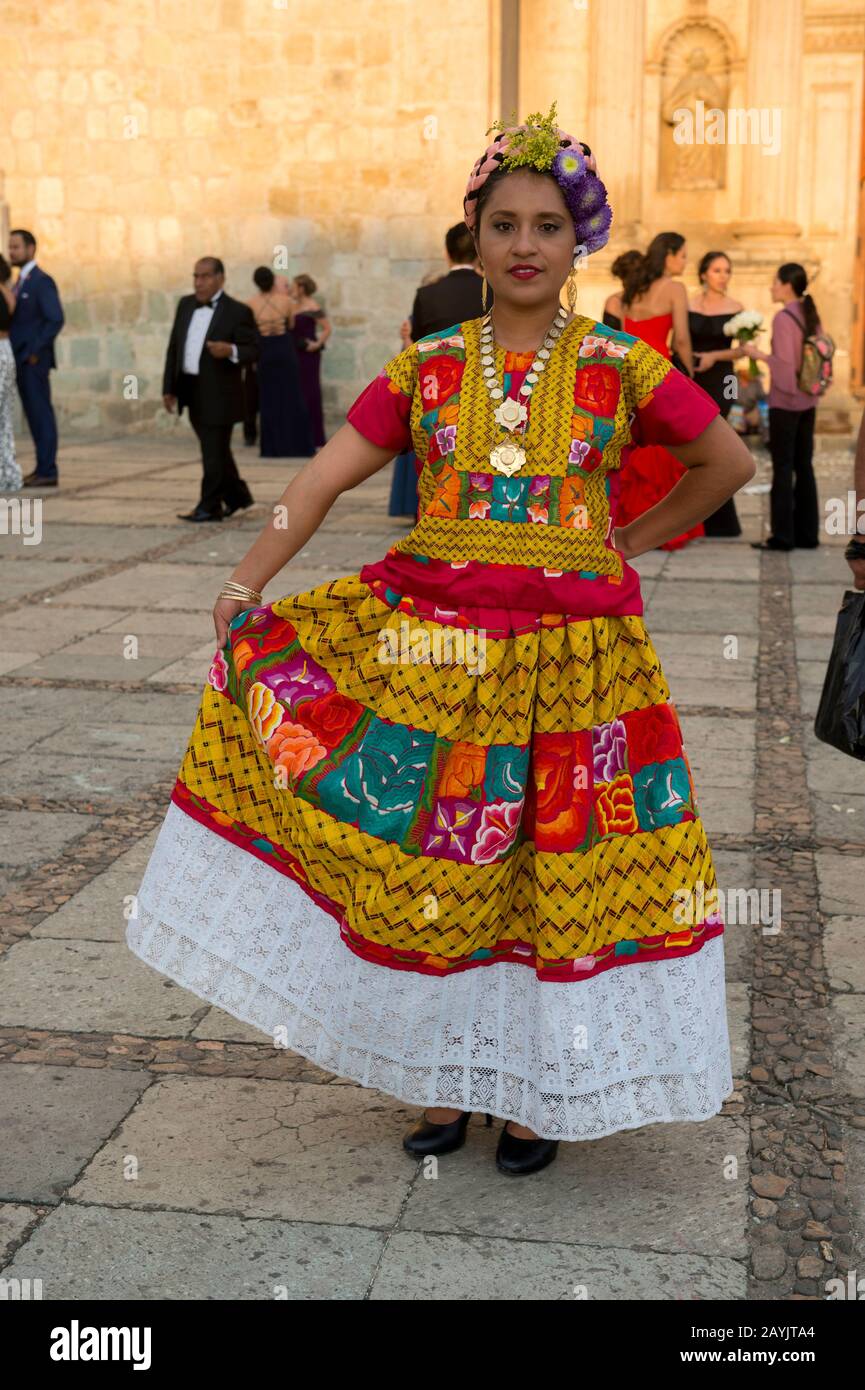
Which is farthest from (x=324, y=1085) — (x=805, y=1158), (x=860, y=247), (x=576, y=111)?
(x=860, y=247)

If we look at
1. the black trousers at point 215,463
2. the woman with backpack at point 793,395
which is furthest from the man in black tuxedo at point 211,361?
the woman with backpack at point 793,395

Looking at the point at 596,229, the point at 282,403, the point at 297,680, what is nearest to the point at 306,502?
the point at 297,680

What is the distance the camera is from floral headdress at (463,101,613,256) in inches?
112

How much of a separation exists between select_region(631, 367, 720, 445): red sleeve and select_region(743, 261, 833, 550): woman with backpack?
6.99 m

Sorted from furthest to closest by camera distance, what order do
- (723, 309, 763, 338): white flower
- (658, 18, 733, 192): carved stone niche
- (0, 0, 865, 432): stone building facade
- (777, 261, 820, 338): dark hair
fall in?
(658, 18, 733, 192): carved stone niche
(0, 0, 865, 432): stone building facade
(723, 309, 763, 338): white flower
(777, 261, 820, 338): dark hair

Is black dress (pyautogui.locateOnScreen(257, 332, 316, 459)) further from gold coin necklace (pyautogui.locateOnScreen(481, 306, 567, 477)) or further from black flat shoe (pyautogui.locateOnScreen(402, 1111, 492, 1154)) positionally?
black flat shoe (pyautogui.locateOnScreen(402, 1111, 492, 1154))

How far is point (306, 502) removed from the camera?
302 centimetres

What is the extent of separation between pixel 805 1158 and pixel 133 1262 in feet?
3.96

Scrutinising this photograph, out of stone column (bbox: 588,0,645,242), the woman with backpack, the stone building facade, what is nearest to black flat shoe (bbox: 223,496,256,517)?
the woman with backpack

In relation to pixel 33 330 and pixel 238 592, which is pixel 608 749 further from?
pixel 33 330

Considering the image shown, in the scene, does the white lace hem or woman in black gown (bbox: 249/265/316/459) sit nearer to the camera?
the white lace hem

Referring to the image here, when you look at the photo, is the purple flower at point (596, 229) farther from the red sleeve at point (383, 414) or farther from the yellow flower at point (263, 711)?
the yellow flower at point (263, 711)

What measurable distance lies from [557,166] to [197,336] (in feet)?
28.0

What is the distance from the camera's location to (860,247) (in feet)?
61.1
